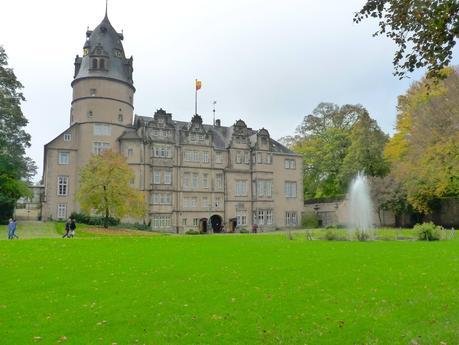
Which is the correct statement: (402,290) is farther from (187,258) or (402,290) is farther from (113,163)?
(113,163)

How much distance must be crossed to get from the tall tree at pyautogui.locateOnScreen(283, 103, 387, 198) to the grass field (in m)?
41.3

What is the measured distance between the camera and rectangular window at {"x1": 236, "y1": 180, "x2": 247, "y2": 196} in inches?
2427

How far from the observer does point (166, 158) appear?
56.8 m

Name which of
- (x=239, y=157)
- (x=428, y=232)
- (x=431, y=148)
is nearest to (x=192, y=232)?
(x=239, y=157)

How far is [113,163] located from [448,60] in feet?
127

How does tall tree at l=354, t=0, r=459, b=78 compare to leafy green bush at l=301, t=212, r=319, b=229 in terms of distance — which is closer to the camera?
tall tree at l=354, t=0, r=459, b=78

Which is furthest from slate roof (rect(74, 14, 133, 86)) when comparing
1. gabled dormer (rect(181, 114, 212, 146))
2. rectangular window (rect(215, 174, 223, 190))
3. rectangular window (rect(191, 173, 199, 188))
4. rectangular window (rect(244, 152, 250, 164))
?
rectangular window (rect(244, 152, 250, 164))

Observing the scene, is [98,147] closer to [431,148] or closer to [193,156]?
[193,156]

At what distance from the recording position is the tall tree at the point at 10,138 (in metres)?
47.6

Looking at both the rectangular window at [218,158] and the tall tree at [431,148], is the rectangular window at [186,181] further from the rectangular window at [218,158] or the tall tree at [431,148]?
the tall tree at [431,148]

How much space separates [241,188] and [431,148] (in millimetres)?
26541

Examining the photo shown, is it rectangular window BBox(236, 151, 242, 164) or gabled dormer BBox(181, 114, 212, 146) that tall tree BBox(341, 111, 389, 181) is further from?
gabled dormer BBox(181, 114, 212, 146)

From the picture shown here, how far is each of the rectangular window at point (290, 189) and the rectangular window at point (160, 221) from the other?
1785cm

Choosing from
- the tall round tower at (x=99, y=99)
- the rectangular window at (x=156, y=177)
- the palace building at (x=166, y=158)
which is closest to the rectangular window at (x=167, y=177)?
the palace building at (x=166, y=158)
